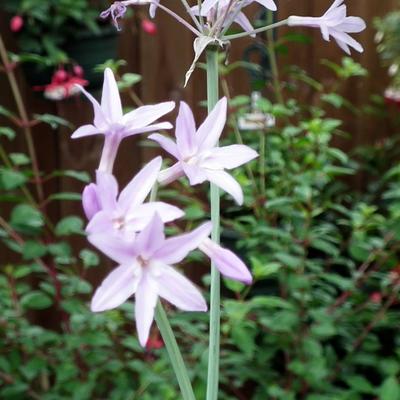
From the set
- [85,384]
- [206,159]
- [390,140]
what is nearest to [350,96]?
[390,140]

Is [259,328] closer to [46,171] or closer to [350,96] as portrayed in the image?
[46,171]

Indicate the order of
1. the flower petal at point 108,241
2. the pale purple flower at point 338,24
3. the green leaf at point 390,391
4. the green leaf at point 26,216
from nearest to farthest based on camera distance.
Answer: the flower petal at point 108,241 < the pale purple flower at point 338,24 < the green leaf at point 390,391 < the green leaf at point 26,216

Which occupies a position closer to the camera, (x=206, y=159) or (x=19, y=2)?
(x=206, y=159)

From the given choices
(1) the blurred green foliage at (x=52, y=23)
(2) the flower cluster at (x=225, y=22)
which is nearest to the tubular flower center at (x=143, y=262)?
(2) the flower cluster at (x=225, y=22)

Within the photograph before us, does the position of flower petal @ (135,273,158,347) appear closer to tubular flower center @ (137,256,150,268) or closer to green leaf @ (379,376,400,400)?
tubular flower center @ (137,256,150,268)

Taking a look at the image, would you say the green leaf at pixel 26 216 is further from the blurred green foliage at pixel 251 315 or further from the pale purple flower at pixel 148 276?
the pale purple flower at pixel 148 276

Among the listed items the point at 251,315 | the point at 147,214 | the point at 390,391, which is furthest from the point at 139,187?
the point at 251,315
